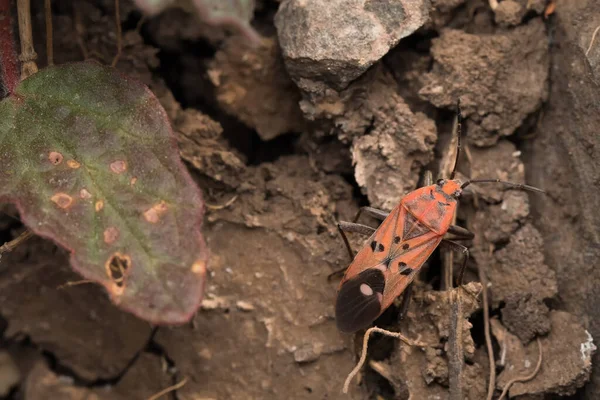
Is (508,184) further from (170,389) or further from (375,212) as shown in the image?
(170,389)

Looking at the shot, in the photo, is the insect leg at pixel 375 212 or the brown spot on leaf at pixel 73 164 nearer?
the brown spot on leaf at pixel 73 164

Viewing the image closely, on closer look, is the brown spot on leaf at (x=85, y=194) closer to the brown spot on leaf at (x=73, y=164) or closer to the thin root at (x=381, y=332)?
the brown spot on leaf at (x=73, y=164)

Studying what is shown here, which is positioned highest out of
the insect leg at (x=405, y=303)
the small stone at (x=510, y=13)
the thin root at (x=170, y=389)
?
the small stone at (x=510, y=13)

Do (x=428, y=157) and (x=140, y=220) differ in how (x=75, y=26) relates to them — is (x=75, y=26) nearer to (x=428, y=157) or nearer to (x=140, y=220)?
(x=140, y=220)

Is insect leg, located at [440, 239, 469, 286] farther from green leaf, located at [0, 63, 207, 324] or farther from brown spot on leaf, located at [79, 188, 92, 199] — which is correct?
brown spot on leaf, located at [79, 188, 92, 199]

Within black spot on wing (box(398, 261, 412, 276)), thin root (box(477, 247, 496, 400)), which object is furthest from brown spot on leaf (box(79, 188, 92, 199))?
thin root (box(477, 247, 496, 400))

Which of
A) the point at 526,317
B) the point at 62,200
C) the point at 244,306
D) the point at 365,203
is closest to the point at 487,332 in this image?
the point at 526,317

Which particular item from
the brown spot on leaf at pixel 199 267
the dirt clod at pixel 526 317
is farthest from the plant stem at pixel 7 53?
the dirt clod at pixel 526 317
